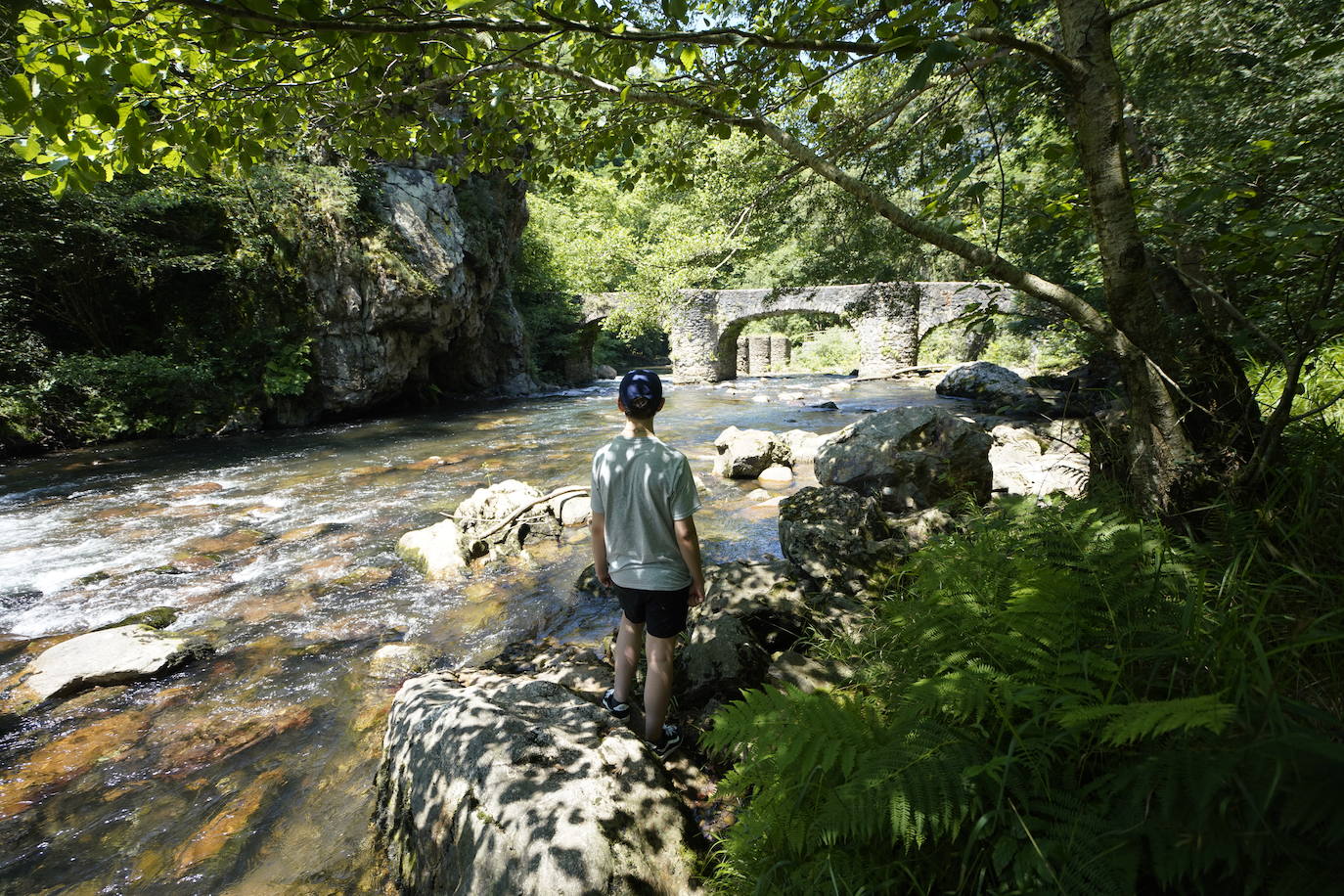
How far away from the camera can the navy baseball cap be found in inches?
106

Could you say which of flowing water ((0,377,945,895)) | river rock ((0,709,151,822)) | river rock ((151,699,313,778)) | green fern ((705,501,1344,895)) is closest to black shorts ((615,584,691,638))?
green fern ((705,501,1344,895))

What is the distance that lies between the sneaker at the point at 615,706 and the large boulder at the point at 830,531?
186cm

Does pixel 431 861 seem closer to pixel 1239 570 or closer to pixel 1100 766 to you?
pixel 1100 766

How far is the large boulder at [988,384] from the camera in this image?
14.5 meters

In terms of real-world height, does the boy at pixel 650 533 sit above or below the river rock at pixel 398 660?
above

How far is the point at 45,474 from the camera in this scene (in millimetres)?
9758

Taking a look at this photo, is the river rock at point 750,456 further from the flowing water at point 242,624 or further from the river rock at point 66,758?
the river rock at point 66,758

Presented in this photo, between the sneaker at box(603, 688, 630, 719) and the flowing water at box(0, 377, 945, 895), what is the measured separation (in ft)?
4.04

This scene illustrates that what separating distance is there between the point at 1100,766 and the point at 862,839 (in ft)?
2.05

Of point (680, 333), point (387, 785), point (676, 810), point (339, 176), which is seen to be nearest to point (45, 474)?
point (339, 176)

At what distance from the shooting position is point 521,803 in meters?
2.02

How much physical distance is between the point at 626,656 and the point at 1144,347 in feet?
9.74

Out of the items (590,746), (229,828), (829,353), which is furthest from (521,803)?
(829,353)

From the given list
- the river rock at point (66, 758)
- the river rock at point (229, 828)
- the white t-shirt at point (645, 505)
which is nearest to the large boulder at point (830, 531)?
the white t-shirt at point (645, 505)
